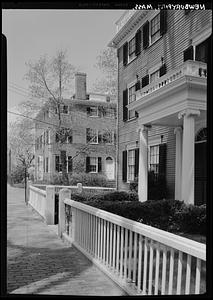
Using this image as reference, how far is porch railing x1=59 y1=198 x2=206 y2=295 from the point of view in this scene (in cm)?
149

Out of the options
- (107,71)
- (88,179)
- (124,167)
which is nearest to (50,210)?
(124,167)

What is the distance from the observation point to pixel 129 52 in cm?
240

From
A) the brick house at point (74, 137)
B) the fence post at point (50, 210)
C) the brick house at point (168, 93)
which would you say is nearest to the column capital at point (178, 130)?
the brick house at point (168, 93)

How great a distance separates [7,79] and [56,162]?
960mm

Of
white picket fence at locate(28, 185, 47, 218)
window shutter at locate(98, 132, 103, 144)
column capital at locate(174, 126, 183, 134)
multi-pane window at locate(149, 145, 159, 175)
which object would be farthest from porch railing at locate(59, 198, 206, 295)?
white picket fence at locate(28, 185, 47, 218)

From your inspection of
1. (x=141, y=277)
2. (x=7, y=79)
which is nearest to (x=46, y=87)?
(x=7, y=79)

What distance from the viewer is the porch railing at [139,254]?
4.88 ft

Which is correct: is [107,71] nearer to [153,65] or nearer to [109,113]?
[109,113]

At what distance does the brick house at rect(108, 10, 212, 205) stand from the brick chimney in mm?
310

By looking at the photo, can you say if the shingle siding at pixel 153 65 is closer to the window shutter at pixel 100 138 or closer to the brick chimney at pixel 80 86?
the window shutter at pixel 100 138

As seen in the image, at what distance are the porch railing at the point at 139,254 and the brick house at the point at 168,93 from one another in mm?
407

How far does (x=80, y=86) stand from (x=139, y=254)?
1.29m

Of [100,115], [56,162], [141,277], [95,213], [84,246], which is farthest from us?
[84,246]

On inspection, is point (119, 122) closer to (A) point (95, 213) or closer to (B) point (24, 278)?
(A) point (95, 213)
